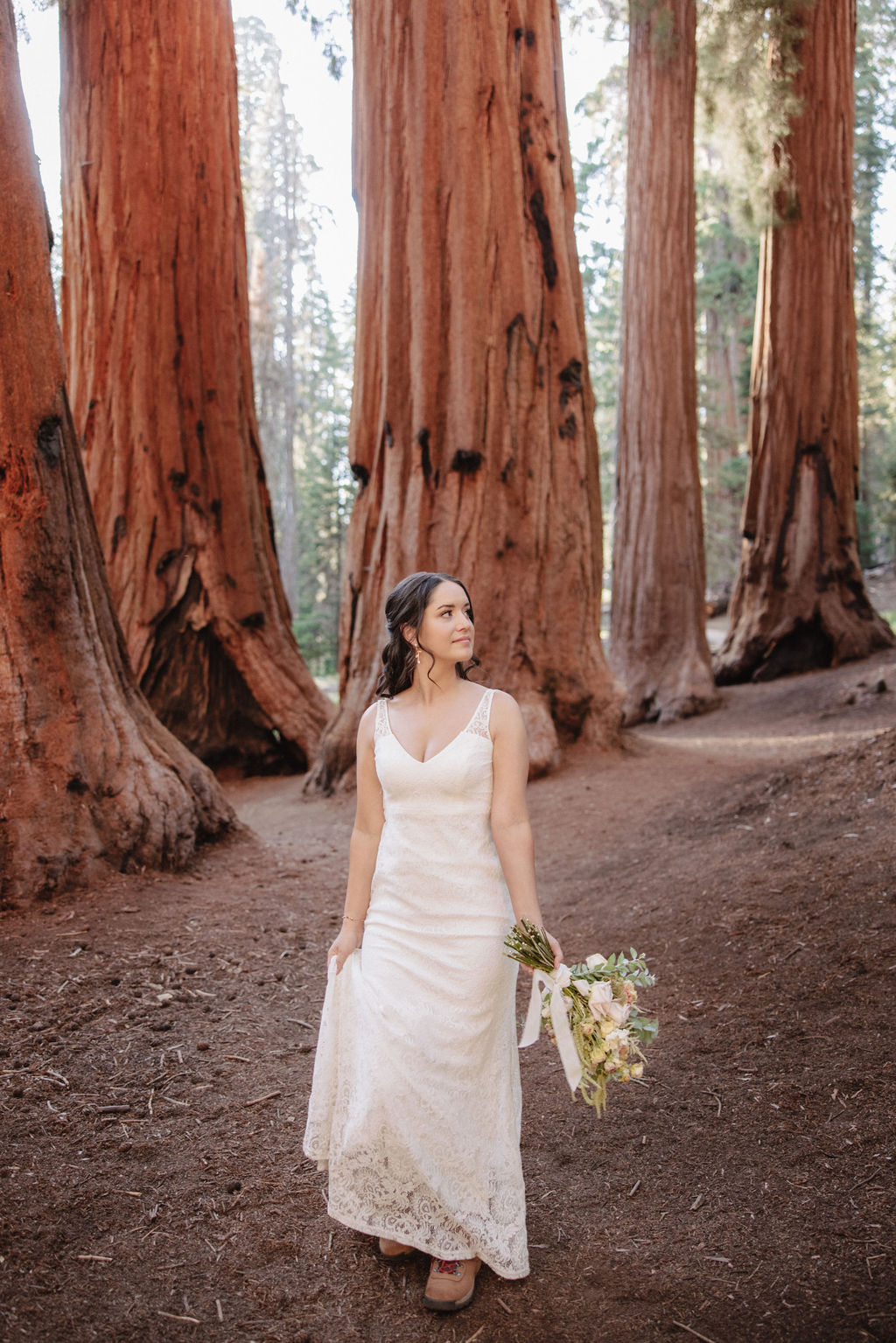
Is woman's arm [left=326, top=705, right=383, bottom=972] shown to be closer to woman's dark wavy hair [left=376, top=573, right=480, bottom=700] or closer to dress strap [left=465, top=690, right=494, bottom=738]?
woman's dark wavy hair [left=376, top=573, right=480, bottom=700]

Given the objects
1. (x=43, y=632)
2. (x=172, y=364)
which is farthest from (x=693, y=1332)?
(x=172, y=364)

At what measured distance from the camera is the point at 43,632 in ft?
15.4

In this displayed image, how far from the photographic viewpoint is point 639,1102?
10.6ft

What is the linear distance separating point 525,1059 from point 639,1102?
1.75ft

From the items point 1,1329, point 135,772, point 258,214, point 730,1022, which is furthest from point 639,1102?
point 258,214

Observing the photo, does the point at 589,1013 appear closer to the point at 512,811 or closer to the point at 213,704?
the point at 512,811

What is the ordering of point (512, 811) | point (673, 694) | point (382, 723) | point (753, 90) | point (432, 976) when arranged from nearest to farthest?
point (432, 976) → point (512, 811) → point (382, 723) → point (673, 694) → point (753, 90)

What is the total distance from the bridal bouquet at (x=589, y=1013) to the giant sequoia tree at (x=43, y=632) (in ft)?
8.95

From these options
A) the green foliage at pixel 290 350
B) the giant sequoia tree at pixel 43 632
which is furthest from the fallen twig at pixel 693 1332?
the green foliage at pixel 290 350

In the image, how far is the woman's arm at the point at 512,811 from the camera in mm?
2490

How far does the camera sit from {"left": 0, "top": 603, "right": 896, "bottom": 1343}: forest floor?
7.52 feet

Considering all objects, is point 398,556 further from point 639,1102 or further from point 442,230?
point 639,1102

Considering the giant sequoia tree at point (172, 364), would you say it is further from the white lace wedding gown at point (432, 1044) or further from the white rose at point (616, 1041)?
the white rose at point (616, 1041)

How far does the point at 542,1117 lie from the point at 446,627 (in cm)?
161
